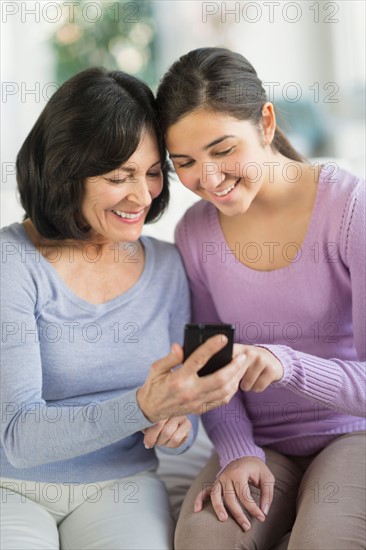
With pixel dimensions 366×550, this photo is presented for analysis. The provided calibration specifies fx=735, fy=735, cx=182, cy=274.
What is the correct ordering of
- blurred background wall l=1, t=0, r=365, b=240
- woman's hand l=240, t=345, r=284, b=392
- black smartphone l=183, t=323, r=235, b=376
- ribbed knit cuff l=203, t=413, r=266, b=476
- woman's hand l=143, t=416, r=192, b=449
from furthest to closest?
blurred background wall l=1, t=0, r=365, b=240 < ribbed knit cuff l=203, t=413, r=266, b=476 < woman's hand l=143, t=416, r=192, b=449 < woman's hand l=240, t=345, r=284, b=392 < black smartphone l=183, t=323, r=235, b=376

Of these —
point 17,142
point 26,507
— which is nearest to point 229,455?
point 26,507

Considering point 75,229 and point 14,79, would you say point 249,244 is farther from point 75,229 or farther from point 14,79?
point 14,79

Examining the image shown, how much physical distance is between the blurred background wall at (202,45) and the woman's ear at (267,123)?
390 centimetres

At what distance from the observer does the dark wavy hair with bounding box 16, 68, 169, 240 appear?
4.47ft

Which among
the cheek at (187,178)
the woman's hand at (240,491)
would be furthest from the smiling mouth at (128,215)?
the woman's hand at (240,491)

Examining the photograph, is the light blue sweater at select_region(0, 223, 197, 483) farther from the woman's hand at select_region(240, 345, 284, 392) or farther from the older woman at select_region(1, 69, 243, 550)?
the woman's hand at select_region(240, 345, 284, 392)

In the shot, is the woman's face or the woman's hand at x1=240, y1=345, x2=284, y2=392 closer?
the woman's hand at x1=240, y1=345, x2=284, y2=392

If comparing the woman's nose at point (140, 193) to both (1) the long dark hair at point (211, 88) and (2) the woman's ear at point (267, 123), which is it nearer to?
(1) the long dark hair at point (211, 88)

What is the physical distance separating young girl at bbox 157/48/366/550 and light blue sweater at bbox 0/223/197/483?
0.12m

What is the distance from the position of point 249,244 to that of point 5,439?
62cm

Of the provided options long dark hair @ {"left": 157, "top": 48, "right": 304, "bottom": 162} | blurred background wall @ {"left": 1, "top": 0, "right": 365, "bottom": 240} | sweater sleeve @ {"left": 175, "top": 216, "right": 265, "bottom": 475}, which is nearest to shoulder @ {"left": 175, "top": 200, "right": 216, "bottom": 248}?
sweater sleeve @ {"left": 175, "top": 216, "right": 265, "bottom": 475}

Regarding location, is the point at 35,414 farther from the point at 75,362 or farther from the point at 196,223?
the point at 196,223

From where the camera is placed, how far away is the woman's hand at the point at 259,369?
3.99ft

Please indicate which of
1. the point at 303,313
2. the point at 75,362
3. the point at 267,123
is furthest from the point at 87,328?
the point at 267,123
